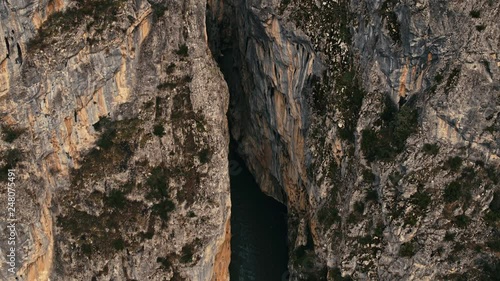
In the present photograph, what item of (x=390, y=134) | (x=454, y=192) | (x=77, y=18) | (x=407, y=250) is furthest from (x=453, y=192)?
(x=77, y=18)

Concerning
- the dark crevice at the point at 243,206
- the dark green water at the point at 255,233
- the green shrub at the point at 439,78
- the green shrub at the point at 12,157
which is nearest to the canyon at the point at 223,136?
the green shrub at the point at 12,157

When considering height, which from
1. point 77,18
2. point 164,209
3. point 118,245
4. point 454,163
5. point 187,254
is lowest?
point 187,254

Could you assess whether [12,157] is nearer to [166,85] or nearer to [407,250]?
[166,85]

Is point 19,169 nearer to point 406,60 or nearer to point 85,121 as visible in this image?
point 85,121

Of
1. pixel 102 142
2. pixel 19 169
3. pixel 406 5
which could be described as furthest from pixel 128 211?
pixel 406 5

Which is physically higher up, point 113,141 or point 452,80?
point 452,80

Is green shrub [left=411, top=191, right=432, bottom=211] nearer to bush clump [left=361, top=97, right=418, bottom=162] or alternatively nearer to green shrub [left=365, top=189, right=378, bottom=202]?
green shrub [left=365, top=189, right=378, bottom=202]

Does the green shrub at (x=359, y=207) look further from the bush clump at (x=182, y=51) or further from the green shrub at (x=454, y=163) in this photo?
the bush clump at (x=182, y=51)
